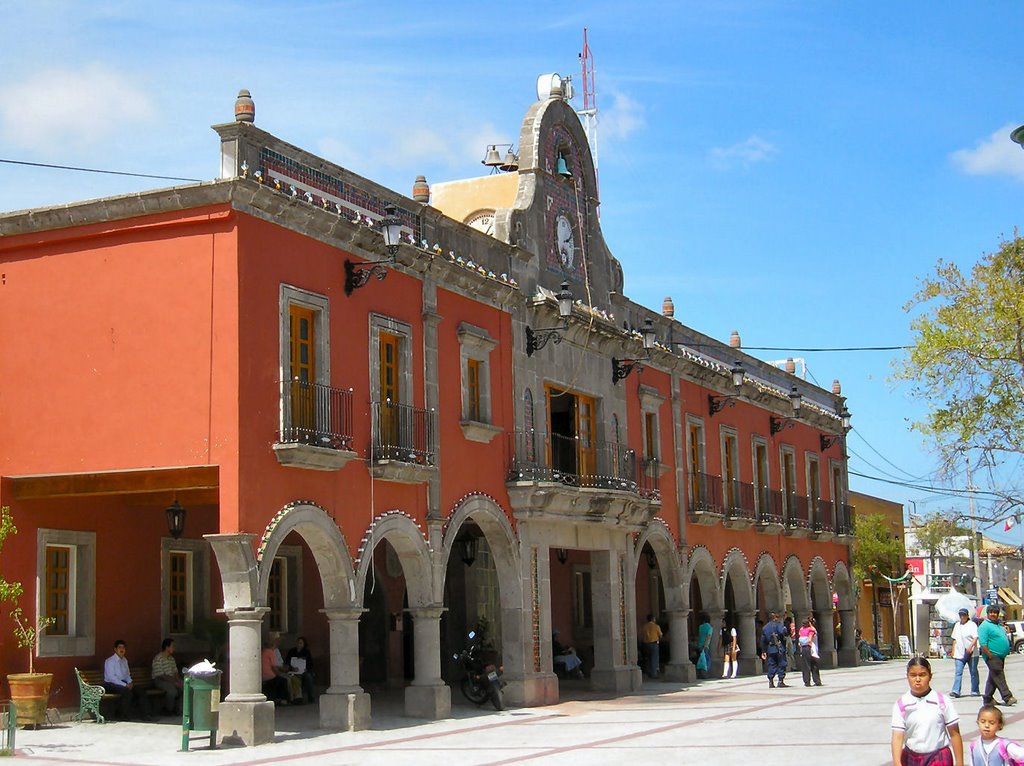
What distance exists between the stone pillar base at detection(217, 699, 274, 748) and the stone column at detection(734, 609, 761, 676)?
1698 cm

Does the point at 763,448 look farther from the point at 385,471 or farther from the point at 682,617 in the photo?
the point at 385,471

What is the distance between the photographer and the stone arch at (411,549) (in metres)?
19.2

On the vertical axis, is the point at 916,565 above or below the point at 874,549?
below

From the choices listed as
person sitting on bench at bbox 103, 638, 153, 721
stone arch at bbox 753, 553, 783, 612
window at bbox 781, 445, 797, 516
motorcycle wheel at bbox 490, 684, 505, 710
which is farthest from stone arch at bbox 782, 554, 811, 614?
person sitting on bench at bbox 103, 638, 153, 721

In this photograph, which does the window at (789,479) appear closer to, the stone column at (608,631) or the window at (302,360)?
the stone column at (608,631)

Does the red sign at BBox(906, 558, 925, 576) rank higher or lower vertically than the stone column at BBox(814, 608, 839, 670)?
higher

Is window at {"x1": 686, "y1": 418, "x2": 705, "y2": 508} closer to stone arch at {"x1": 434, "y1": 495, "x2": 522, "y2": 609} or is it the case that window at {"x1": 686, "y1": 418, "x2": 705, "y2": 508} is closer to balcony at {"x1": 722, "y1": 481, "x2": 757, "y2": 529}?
balcony at {"x1": 722, "y1": 481, "x2": 757, "y2": 529}

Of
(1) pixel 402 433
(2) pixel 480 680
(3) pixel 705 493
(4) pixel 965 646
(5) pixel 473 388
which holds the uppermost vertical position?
(5) pixel 473 388

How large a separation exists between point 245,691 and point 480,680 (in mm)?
5998

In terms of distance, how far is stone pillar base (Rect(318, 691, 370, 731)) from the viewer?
17.7 meters

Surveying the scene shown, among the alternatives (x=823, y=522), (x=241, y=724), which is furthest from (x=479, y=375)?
(x=823, y=522)

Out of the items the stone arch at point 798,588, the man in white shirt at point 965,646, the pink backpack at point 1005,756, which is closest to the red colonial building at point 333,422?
the man in white shirt at point 965,646

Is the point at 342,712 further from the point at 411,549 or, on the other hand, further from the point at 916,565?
the point at 916,565

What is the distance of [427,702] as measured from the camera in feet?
64.6
